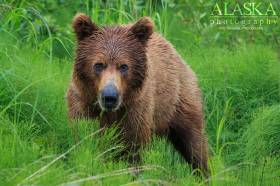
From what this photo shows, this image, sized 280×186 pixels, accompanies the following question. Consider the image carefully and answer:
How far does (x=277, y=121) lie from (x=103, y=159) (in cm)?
206

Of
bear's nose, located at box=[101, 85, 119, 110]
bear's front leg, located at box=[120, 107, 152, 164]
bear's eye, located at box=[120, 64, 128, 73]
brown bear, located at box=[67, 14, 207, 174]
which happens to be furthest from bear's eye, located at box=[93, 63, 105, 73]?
bear's front leg, located at box=[120, 107, 152, 164]

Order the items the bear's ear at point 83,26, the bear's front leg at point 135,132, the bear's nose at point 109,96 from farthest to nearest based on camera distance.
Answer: the bear's ear at point 83,26 < the bear's front leg at point 135,132 < the bear's nose at point 109,96

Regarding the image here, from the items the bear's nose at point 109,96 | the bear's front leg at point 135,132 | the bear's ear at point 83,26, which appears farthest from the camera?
the bear's ear at point 83,26

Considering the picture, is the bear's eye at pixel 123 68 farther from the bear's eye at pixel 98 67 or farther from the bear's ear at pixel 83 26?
the bear's ear at pixel 83 26

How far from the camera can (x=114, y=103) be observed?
21.3ft

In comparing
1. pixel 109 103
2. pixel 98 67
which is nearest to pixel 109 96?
→ pixel 109 103

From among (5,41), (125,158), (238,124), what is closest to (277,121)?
(238,124)

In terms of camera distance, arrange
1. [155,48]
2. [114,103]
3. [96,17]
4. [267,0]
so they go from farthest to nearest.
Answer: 1. [267,0]
2. [96,17]
3. [155,48]
4. [114,103]

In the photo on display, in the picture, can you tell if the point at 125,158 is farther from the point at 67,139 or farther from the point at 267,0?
the point at 267,0

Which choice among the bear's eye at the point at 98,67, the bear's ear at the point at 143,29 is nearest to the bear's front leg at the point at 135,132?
the bear's eye at the point at 98,67

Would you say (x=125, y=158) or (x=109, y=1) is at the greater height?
(x=109, y=1)

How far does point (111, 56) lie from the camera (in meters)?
6.76

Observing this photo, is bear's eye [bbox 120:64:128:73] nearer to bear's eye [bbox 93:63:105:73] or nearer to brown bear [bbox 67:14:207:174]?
brown bear [bbox 67:14:207:174]

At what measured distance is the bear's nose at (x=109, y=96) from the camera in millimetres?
6422
